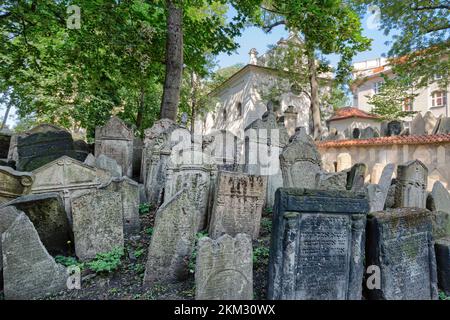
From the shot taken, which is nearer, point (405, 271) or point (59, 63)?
point (405, 271)

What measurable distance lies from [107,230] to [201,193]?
5.33ft

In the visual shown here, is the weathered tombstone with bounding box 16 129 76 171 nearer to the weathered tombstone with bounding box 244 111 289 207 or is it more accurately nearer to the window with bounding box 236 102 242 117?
the weathered tombstone with bounding box 244 111 289 207

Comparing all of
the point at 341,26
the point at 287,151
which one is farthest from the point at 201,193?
the point at 341,26

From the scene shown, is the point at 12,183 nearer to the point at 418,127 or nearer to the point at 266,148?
the point at 266,148

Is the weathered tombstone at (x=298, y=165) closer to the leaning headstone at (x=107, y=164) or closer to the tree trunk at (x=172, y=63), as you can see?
the leaning headstone at (x=107, y=164)

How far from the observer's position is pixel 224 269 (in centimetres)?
300

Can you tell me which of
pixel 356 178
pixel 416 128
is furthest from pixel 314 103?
pixel 356 178

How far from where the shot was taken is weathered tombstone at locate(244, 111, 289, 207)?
631 cm

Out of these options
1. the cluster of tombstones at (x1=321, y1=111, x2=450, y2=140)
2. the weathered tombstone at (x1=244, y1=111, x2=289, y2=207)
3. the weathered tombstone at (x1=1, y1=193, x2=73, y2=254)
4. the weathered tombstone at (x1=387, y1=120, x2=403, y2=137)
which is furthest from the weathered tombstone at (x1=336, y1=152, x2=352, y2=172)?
the weathered tombstone at (x1=1, y1=193, x2=73, y2=254)

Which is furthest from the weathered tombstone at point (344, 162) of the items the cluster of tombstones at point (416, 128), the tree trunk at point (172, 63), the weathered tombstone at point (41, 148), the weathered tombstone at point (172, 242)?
the weathered tombstone at point (41, 148)

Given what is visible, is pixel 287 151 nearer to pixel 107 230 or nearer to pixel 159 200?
pixel 159 200

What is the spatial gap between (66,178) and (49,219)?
43.0 inches

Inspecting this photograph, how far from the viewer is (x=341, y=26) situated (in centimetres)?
973

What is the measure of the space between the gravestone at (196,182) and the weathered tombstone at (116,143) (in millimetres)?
2391
